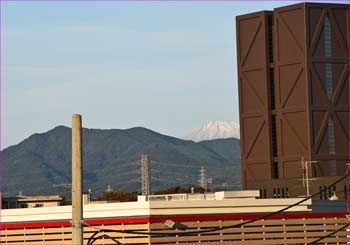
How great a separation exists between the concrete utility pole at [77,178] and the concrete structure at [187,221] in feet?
286

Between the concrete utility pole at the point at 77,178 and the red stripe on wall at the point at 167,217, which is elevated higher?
the red stripe on wall at the point at 167,217

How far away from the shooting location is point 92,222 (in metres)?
148

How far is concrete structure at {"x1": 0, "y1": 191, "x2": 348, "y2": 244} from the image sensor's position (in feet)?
468

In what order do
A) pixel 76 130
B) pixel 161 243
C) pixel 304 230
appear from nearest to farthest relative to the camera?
pixel 76 130
pixel 161 243
pixel 304 230

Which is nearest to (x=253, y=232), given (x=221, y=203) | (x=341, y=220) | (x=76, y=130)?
(x=221, y=203)

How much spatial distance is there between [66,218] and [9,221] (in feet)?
36.4

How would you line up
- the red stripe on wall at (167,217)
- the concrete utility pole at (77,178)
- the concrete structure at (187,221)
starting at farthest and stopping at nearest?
the red stripe on wall at (167,217), the concrete structure at (187,221), the concrete utility pole at (77,178)

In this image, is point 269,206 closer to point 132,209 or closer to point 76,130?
point 132,209

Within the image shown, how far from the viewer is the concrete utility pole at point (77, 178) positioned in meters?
50.2

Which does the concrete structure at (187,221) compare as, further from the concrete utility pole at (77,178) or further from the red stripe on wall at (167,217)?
the concrete utility pole at (77,178)

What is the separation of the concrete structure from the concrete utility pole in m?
87.3

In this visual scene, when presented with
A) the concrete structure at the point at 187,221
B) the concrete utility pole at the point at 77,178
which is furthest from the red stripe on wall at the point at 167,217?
the concrete utility pole at the point at 77,178

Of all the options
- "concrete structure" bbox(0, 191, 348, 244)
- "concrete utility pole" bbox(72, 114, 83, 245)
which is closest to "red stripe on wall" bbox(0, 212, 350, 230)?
"concrete structure" bbox(0, 191, 348, 244)

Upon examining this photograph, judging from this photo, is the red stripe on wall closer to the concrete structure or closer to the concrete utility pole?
the concrete structure
